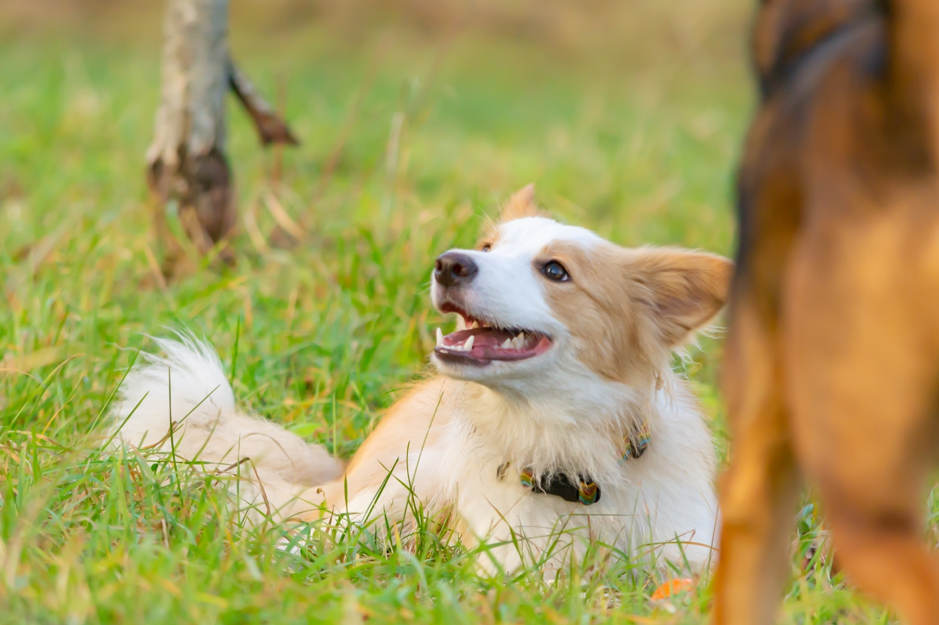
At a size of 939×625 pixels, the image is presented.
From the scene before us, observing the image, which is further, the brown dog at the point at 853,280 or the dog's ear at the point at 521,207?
the dog's ear at the point at 521,207

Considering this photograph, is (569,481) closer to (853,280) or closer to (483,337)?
(483,337)

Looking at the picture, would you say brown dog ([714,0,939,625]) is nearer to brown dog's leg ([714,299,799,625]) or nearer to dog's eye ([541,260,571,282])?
brown dog's leg ([714,299,799,625])

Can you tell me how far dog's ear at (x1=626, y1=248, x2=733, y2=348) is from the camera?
281cm

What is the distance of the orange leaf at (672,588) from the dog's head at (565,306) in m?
0.65

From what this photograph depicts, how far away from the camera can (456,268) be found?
2.64m

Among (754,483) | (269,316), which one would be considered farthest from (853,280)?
(269,316)

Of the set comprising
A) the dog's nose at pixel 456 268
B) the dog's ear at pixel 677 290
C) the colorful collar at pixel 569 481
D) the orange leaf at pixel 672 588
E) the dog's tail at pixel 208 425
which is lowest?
the dog's tail at pixel 208 425

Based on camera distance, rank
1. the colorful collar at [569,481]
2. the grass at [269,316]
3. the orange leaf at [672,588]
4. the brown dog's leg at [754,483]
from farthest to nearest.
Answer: the colorful collar at [569,481]
the orange leaf at [672,588]
the grass at [269,316]
the brown dog's leg at [754,483]

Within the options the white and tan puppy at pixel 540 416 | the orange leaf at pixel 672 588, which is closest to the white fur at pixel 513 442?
the white and tan puppy at pixel 540 416

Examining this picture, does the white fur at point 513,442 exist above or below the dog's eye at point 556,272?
below

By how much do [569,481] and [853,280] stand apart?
1657mm

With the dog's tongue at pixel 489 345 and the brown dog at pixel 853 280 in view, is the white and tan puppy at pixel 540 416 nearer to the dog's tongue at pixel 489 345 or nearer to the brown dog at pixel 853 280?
the dog's tongue at pixel 489 345

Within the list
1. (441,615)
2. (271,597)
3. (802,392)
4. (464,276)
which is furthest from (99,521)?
(802,392)

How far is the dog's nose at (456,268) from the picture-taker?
2641mm
